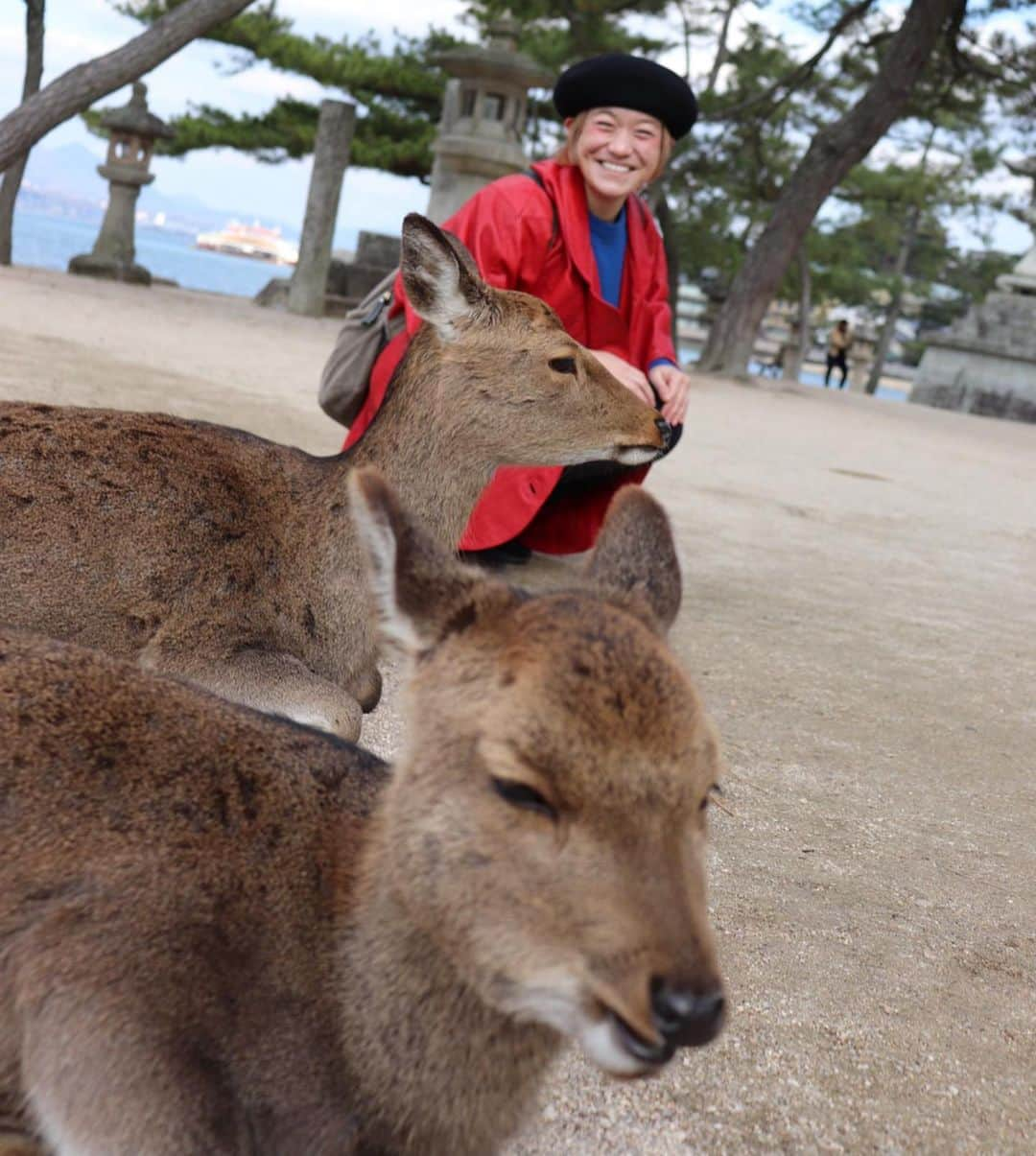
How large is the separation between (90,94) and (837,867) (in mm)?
6397

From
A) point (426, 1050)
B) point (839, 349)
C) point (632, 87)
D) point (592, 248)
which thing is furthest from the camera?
point (839, 349)

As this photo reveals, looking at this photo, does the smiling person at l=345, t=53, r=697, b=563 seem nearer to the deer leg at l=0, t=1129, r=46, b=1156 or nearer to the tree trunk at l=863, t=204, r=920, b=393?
the deer leg at l=0, t=1129, r=46, b=1156

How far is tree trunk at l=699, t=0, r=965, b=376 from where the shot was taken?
1862cm

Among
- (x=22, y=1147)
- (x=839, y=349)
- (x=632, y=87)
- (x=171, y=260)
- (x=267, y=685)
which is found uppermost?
(x=632, y=87)

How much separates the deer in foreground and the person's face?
3183mm

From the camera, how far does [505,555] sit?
5.77 metres

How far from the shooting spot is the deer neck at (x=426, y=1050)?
6.07ft

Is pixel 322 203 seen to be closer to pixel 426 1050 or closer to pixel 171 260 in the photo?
pixel 426 1050

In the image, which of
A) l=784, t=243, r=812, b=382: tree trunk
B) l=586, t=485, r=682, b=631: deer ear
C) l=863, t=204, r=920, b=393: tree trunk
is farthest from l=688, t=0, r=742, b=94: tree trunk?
l=586, t=485, r=682, b=631: deer ear

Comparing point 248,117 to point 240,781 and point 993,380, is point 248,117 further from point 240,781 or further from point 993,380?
point 240,781

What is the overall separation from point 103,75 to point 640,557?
683 centimetres

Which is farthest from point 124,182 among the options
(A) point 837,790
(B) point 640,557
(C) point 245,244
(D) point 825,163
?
(C) point 245,244

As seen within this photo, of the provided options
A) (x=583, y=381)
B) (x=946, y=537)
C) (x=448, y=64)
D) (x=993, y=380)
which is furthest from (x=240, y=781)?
(x=993, y=380)

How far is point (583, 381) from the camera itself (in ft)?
13.5
